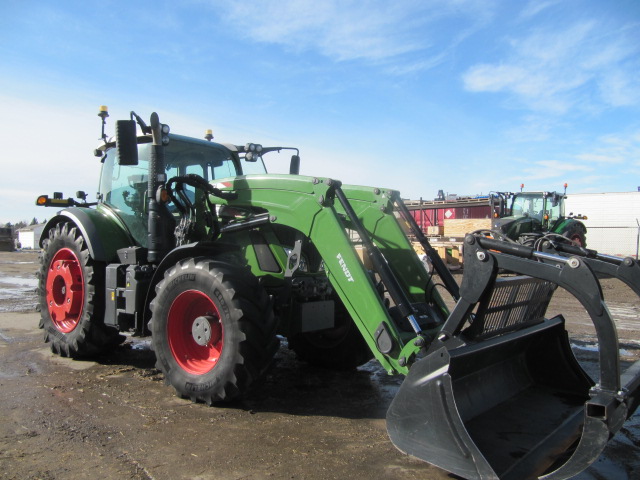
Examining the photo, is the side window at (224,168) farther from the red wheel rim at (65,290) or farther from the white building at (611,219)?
the white building at (611,219)

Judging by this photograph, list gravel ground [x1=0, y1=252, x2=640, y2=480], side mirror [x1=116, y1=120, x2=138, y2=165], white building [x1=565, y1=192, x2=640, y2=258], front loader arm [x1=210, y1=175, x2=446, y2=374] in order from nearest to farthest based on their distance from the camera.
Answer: gravel ground [x1=0, y1=252, x2=640, y2=480], front loader arm [x1=210, y1=175, x2=446, y2=374], side mirror [x1=116, y1=120, x2=138, y2=165], white building [x1=565, y1=192, x2=640, y2=258]

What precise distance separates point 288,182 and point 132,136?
1.52m

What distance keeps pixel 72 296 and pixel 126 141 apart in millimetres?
2217

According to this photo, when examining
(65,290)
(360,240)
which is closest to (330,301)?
(360,240)

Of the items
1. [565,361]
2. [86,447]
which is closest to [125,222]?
[86,447]

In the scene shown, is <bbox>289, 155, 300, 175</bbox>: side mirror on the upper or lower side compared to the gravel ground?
upper

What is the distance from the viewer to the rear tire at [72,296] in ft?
18.9

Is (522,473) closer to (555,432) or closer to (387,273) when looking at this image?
(555,432)

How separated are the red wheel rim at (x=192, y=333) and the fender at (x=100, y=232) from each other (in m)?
1.55

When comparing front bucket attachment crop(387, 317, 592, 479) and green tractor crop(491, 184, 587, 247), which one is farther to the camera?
green tractor crop(491, 184, 587, 247)

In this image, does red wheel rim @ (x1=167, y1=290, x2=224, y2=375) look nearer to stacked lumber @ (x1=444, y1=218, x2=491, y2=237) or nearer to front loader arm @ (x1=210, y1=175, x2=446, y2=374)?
front loader arm @ (x1=210, y1=175, x2=446, y2=374)

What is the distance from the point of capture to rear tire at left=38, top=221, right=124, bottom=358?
5.76 meters

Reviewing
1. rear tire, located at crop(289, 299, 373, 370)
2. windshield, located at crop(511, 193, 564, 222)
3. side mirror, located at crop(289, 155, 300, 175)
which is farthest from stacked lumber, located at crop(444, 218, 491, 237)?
rear tire, located at crop(289, 299, 373, 370)

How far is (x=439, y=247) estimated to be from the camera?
16828 millimetres
